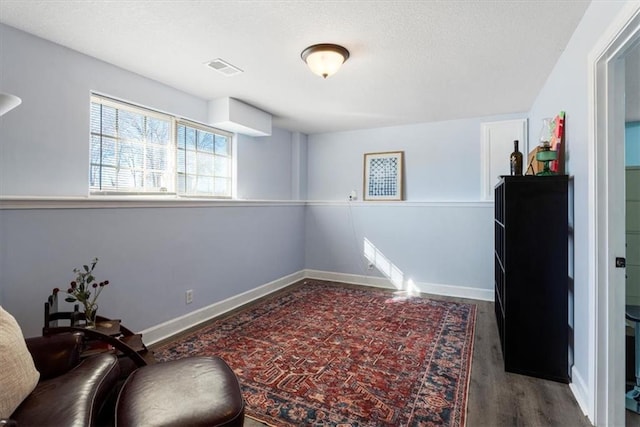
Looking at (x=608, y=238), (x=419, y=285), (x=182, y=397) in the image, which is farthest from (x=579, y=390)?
(x=419, y=285)

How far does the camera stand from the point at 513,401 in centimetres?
195

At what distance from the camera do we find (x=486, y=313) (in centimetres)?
354

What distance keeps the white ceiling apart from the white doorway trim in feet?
1.88

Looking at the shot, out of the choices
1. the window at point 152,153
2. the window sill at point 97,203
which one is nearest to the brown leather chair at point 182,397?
the window sill at point 97,203

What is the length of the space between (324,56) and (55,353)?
7.94 feet

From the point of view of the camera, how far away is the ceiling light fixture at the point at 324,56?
226cm

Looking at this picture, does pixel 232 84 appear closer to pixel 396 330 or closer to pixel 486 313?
pixel 396 330

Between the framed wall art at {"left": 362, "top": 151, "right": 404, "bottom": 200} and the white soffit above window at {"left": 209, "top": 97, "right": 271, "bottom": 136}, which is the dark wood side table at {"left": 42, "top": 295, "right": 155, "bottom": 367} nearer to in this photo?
the white soffit above window at {"left": 209, "top": 97, "right": 271, "bottom": 136}

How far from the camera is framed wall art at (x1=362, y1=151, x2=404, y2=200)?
4.59 meters

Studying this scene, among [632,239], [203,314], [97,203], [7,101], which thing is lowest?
[203,314]

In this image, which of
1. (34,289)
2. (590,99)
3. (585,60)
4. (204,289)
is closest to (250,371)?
(204,289)

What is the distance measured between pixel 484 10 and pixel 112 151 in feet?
9.90

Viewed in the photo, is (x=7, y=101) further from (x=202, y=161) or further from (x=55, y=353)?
(x=202, y=161)

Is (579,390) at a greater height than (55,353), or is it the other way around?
(55,353)
